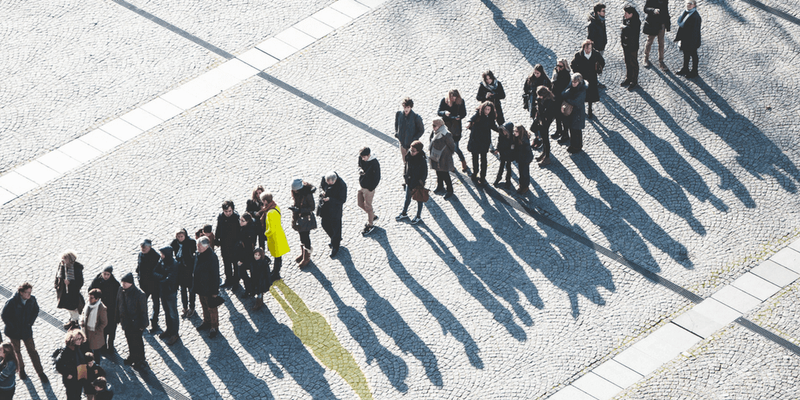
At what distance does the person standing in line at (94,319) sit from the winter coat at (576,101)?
318 inches

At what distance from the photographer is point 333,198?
13953 mm

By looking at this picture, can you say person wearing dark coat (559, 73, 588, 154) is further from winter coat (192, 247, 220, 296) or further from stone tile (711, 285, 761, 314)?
winter coat (192, 247, 220, 296)

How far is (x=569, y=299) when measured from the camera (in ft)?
44.8

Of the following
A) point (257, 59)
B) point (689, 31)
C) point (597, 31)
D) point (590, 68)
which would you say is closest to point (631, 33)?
point (597, 31)

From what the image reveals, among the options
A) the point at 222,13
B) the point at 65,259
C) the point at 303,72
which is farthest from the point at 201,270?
the point at 222,13

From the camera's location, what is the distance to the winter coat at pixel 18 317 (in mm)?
11875

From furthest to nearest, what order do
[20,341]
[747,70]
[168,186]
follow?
[747,70]
[168,186]
[20,341]

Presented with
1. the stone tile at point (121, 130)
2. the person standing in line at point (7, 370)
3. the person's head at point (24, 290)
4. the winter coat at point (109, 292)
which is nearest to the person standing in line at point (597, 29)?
the stone tile at point (121, 130)

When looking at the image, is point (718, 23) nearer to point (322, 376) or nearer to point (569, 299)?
point (569, 299)

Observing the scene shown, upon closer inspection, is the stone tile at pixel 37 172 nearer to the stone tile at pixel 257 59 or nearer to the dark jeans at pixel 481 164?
the stone tile at pixel 257 59

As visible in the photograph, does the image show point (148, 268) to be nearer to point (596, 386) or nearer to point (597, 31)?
point (596, 386)

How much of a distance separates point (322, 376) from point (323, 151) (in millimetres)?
4890

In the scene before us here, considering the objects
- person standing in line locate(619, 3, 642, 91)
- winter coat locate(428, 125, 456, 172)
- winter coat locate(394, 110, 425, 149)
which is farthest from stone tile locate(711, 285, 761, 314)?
person standing in line locate(619, 3, 642, 91)

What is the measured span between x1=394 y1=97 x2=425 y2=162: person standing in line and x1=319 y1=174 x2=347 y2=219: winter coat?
6.12 ft
